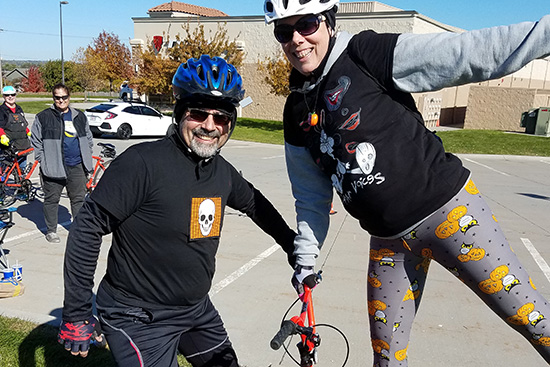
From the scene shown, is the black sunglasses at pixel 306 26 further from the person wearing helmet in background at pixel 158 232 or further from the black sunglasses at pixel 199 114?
the black sunglasses at pixel 199 114

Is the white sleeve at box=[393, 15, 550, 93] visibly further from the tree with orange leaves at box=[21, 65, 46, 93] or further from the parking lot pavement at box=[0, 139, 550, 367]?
the tree with orange leaves at box=[21, 65, 46, 93]

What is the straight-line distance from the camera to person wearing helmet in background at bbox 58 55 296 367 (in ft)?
6.43

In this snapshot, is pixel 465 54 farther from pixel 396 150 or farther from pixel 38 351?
pixel 38 351

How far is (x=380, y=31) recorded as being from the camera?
23281 mm

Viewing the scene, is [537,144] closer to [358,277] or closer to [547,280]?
[547,280]

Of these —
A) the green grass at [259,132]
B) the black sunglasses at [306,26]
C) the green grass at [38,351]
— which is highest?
the black sunglasses at [306,26]

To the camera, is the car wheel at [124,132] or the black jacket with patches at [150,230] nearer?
the black jacket with patches at [150,230]

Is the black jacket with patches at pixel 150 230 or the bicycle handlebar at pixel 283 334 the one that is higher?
the black jacket with patches at pixel 150 230

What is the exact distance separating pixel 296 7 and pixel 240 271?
3.53 meters

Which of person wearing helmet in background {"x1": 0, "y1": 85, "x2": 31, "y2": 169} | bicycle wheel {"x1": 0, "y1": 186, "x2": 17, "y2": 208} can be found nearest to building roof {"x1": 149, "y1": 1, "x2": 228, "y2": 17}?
person wearing helmet in background {"x1": 0, "y1": 85, "x2": 31, "y2": 169}

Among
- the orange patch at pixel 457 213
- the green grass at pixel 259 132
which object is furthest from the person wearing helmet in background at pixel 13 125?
the green grass at pixel 259 132

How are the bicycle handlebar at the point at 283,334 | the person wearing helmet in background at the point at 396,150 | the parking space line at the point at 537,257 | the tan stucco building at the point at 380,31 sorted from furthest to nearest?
the tan stucco building at the point at 380,31 < the parking space line at the point at 537,257 < the person wearing helmet in background at the point at 396,150 < the bicycle handlebar at the point at 283,334

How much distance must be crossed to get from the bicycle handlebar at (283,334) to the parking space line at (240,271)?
8.44 ft

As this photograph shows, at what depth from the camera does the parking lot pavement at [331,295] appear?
3.51 meters
